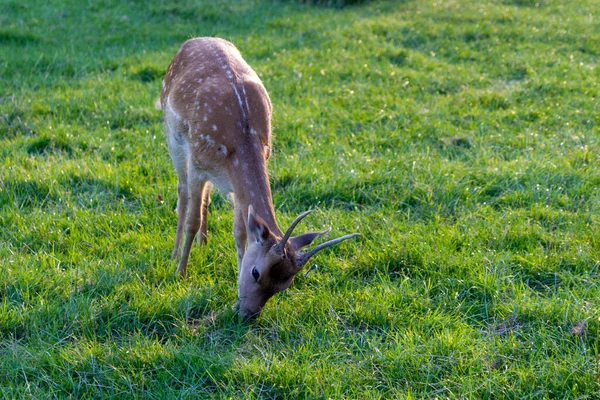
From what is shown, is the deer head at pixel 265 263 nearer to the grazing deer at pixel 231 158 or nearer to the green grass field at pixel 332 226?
the grazing deer at pixel 231 158

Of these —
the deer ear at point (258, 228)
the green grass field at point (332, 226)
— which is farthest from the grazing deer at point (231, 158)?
the green grass field at point (332, 226)

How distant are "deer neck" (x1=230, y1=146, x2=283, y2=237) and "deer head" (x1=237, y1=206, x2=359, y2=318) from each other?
20 centimetres

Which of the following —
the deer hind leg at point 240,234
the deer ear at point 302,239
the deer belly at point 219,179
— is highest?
the deer belly at point 219,179

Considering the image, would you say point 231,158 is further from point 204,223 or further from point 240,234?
point 204,223

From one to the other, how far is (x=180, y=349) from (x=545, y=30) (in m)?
9.60

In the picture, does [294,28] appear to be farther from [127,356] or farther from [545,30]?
[127,356]

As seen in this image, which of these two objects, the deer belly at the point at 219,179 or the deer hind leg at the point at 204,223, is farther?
the deer hind leg at the point at 204,223

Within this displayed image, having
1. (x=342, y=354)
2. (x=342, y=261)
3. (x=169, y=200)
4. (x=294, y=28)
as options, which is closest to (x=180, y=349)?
(x=342, y=354)

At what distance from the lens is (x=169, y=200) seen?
5.64 metres

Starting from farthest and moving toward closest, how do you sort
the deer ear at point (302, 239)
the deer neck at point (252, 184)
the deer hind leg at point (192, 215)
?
the deer hind leg at point (192, 215) → the deer neck at point (252, 184) → the deer ear at point (302, 239)

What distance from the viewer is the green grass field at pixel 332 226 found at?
373 cm

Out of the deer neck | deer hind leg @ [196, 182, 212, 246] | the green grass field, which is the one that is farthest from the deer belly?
the green grass field

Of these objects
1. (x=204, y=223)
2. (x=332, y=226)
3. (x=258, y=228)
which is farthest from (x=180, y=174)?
(x=258, y=228)

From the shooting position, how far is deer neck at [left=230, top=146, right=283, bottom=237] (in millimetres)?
4244
